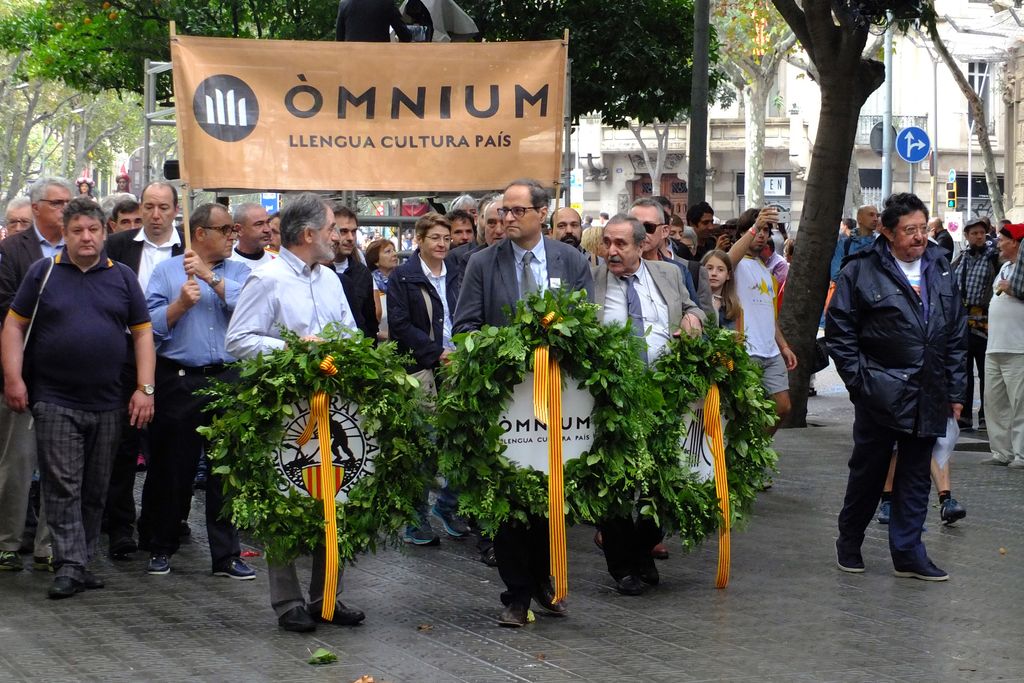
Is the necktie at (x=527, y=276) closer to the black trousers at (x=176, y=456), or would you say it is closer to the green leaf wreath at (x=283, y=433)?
the green leaf wreath at (x=283, y=433)

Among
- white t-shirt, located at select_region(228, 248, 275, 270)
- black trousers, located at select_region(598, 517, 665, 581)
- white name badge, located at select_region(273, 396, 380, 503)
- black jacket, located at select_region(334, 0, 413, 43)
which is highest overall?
black jacket, located at select_region(334, 0, 413, 43)

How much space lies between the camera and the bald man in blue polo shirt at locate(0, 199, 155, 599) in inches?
323

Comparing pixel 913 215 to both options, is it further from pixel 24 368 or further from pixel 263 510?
Result: pixel 24 368

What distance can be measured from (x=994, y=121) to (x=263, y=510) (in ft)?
178

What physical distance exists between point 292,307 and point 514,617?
176 centimetres

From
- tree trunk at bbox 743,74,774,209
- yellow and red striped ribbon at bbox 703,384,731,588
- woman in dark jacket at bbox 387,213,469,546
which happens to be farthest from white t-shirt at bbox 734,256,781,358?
tree trunk at bbox 743,74,774,209

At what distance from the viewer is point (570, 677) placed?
648 centimetres

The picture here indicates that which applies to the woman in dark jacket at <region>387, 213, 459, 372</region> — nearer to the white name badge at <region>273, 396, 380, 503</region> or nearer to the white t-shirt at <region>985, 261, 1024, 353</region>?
the white name badge at <region>273, 396, 380, 503</region>

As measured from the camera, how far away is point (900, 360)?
8492 millimetres

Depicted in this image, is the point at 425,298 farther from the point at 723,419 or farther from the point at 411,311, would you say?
the point at 723,419

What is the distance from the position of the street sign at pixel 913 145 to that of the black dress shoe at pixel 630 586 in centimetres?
2066

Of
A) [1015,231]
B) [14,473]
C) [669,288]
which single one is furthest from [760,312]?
[14,473]

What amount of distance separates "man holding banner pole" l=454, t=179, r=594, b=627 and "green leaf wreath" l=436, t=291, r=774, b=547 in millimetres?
238

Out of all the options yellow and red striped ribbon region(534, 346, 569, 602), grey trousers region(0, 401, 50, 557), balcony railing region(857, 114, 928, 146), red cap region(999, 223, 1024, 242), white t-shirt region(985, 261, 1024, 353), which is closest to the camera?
yellow and red striped ribbon region(534, 346, 569, 602)
